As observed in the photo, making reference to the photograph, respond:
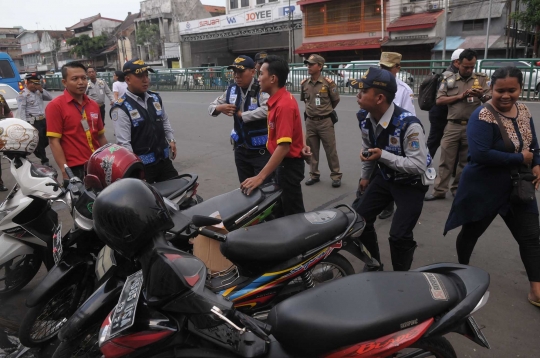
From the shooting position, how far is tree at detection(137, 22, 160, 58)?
140 feet

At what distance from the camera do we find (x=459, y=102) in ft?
15.7

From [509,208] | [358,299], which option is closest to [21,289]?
[358,299]

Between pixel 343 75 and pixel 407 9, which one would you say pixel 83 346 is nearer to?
pixel 343 75

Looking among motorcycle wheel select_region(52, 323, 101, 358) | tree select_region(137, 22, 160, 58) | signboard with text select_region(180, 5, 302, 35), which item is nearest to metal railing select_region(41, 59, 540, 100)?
motorcycle wheel select_region(52, 323, 101, 358)

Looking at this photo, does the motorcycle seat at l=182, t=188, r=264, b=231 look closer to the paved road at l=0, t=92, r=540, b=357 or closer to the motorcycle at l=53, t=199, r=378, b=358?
the motorcycle at l=53, t=199, r=378, b=358

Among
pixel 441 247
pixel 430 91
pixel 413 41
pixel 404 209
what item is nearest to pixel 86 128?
pixel 404 209

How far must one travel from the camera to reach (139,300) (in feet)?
5.13

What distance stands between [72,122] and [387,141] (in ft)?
9.25

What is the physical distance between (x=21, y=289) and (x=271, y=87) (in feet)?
9.14

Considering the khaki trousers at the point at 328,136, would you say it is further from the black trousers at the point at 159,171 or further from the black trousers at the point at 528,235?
the black trousers at the point at 528,235

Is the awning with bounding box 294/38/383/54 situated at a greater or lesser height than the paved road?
greater

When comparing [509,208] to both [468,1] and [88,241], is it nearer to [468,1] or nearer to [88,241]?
[88,241]

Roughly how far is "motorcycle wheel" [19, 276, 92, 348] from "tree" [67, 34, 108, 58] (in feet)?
181

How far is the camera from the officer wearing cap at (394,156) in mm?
2732
